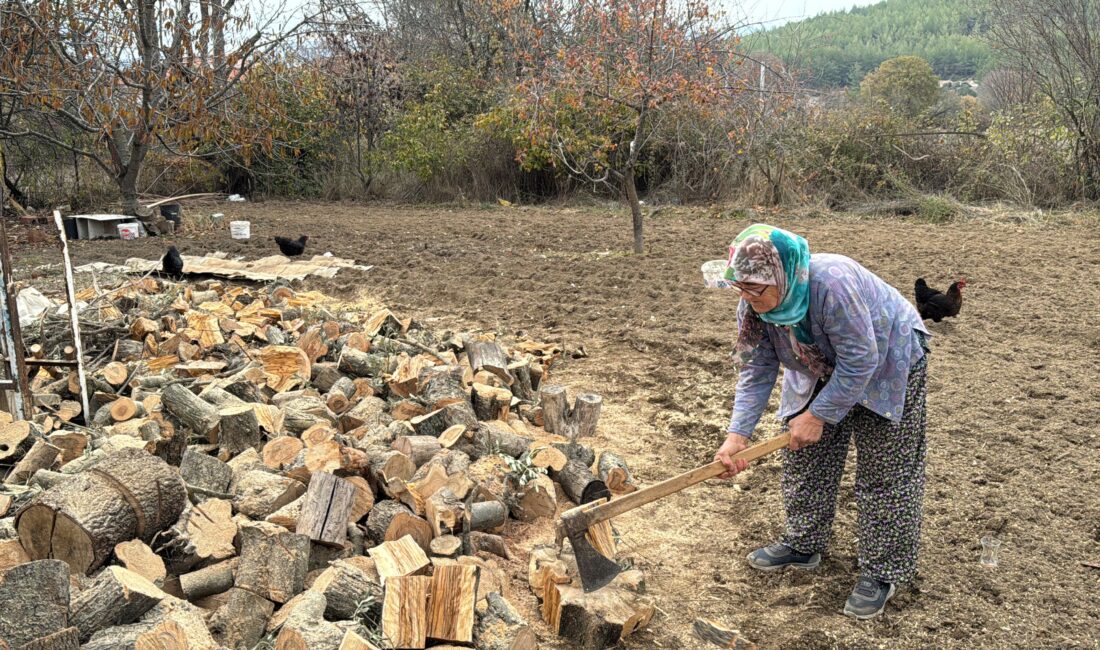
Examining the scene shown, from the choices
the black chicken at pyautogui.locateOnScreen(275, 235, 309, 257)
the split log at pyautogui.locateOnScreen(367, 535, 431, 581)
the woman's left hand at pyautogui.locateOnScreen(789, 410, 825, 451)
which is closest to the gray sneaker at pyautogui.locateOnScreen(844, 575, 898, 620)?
the woman's left hand at pyautogui.locateOnScreen(789, 410, 825, 451)

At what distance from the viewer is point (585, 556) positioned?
107 inches

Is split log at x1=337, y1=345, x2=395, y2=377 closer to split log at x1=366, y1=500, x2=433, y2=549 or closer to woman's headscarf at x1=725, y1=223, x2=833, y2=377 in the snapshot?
split log at x1=366, y1=500, x2=433, y2=549

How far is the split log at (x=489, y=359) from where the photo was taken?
469 centimetres

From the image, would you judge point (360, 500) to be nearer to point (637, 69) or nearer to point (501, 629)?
point (501, 629)

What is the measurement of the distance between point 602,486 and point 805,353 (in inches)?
47.0

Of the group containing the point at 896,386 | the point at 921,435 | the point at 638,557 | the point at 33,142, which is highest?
the point at 33,142

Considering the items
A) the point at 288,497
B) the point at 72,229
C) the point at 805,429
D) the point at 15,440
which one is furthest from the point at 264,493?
the point at 72,229

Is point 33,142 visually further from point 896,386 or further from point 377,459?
point 896,386

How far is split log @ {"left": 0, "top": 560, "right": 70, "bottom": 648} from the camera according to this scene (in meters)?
2.06

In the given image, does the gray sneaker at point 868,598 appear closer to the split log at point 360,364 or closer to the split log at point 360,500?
the split log at point 360,500

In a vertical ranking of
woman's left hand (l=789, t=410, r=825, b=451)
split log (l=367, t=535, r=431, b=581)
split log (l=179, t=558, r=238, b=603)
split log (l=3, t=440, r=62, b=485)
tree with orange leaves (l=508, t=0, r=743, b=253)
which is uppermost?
tree with orange leaves (l=508, t=0, r=743, b=253)

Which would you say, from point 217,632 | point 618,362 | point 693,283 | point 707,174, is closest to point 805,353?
point 217,632

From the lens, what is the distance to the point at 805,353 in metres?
2.64

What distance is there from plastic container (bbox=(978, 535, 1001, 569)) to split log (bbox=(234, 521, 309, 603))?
7.73 ft
